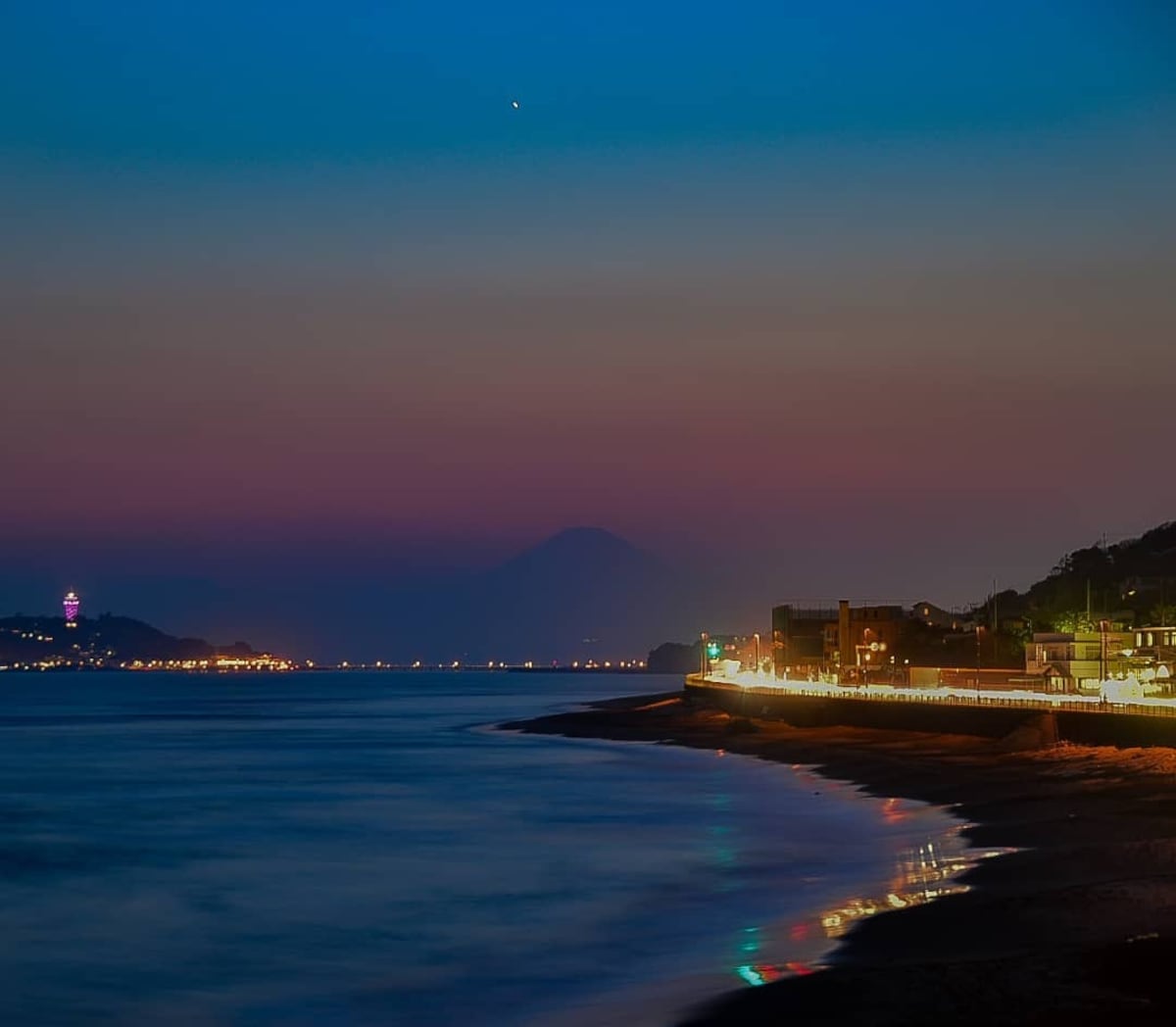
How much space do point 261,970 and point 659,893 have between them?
790 centimetres

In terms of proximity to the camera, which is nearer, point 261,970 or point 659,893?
point 261,970

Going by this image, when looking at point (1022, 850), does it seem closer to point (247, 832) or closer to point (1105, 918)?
point (1105, 918)

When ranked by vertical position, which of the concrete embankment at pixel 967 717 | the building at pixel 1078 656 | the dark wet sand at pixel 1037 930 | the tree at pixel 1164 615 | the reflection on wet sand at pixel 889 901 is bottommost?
the reflection on wet sand at pixel 889 901

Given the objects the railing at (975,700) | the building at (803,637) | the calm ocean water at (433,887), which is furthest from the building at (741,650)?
the calm ocean water at (433,887)

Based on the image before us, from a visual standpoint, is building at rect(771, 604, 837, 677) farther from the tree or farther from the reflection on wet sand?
the reflection on wet sand

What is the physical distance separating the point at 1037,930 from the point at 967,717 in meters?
37.6

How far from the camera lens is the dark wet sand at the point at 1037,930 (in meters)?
14.7

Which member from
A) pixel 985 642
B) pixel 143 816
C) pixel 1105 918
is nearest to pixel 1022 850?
pixel 1105 918

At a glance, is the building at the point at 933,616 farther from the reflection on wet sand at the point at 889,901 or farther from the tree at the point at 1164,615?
the reflection on wet sand at the point at 889,901

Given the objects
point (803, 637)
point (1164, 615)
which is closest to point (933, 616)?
point (803, 637)

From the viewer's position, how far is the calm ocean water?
1959 cm

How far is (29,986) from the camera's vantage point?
20.8m

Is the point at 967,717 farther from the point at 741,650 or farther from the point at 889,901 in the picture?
the point at 741,650

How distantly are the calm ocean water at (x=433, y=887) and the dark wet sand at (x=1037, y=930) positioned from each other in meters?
1.16
